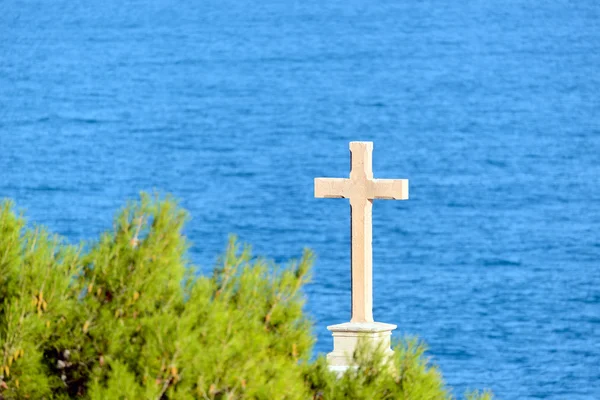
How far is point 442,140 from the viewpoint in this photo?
69.1 meters

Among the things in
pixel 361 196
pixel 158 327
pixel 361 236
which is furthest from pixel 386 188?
pixel 158 327

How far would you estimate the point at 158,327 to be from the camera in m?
5.24

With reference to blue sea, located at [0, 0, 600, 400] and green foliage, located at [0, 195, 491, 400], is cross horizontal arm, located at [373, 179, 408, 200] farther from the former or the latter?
blue sea, located at [0, 0, 600, 400]

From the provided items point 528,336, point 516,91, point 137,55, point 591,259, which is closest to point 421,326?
point 528,336

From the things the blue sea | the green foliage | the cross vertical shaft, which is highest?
the blue sea

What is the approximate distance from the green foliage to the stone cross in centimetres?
352

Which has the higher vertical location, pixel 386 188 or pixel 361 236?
pixel 386 188

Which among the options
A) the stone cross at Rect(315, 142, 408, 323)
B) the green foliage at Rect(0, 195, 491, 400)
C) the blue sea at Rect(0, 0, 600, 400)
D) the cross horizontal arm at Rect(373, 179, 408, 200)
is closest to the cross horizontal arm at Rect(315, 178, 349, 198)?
the stone cross at Rect(315, 142, 408, 323)

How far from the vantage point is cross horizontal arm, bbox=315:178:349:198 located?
980 centimetres

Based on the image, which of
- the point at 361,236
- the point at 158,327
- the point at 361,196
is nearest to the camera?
the point at 158,327

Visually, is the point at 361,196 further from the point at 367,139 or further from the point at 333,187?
the point at 367,139

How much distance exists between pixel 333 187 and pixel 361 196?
20 cm

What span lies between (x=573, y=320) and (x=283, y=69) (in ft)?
129

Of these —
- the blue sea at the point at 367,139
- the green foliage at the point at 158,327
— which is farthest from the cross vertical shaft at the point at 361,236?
the blue sea at the point at 367,139
